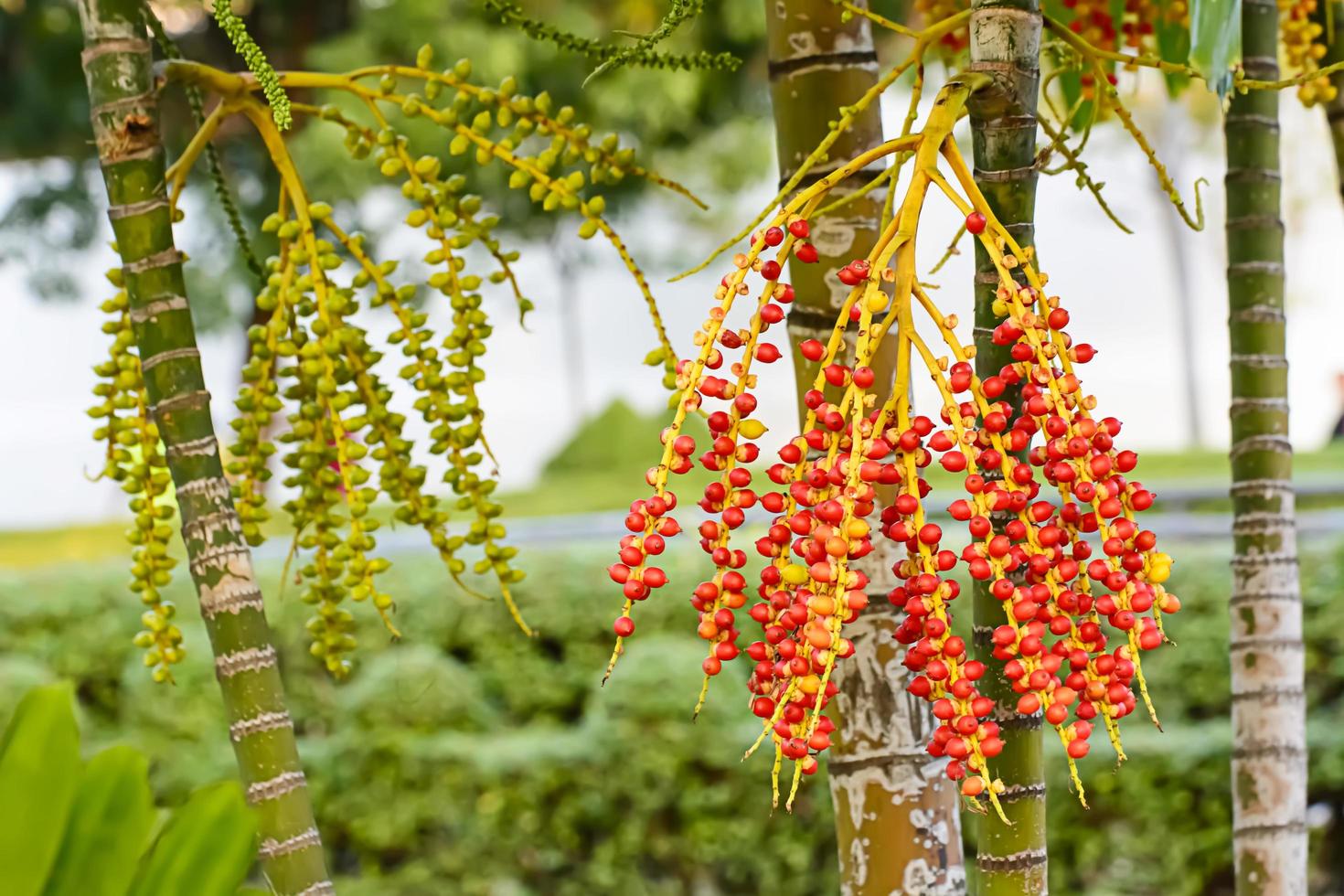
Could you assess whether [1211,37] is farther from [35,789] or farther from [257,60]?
[35,789]

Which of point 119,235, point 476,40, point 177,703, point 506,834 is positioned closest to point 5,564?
point 476,40

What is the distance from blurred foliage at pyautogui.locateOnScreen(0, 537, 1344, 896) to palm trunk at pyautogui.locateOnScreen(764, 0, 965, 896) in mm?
1818

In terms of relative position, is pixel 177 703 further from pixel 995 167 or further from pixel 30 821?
pixel 995 167

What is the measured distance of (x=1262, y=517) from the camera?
1.01 m

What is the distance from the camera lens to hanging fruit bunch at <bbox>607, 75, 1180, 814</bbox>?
1.64 feet

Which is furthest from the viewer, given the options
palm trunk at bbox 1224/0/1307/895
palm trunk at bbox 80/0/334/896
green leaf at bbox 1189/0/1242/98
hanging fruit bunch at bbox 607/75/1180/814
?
palm trunk at bbox 1224/0/1307/895

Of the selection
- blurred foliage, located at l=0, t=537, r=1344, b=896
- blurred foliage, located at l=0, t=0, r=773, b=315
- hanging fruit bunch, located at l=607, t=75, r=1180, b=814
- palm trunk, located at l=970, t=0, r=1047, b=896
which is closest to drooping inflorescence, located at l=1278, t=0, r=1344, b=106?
palm trunk, located at l=970, t=0, r=1047, b=896

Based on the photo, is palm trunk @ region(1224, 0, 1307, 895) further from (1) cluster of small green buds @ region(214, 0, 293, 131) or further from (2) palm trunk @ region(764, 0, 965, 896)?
(1) cluster of small green buds @ region(214, 0, 293, 131)

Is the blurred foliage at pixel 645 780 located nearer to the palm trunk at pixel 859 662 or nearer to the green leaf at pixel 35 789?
the palm trunk at pixel 859 662

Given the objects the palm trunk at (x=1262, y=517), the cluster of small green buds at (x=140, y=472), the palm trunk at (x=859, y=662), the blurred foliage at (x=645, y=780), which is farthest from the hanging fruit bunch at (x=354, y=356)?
the blurred foliage at (x=645, y=780)

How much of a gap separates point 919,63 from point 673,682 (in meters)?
2.14

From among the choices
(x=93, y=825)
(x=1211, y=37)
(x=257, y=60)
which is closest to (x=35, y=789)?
(x=93, y=825)

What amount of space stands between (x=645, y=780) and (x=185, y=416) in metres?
2.13

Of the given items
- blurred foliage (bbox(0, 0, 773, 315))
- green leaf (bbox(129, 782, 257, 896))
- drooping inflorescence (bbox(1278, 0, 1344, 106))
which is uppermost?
blurred foliage (bbox(0, 0, 773, 315))
